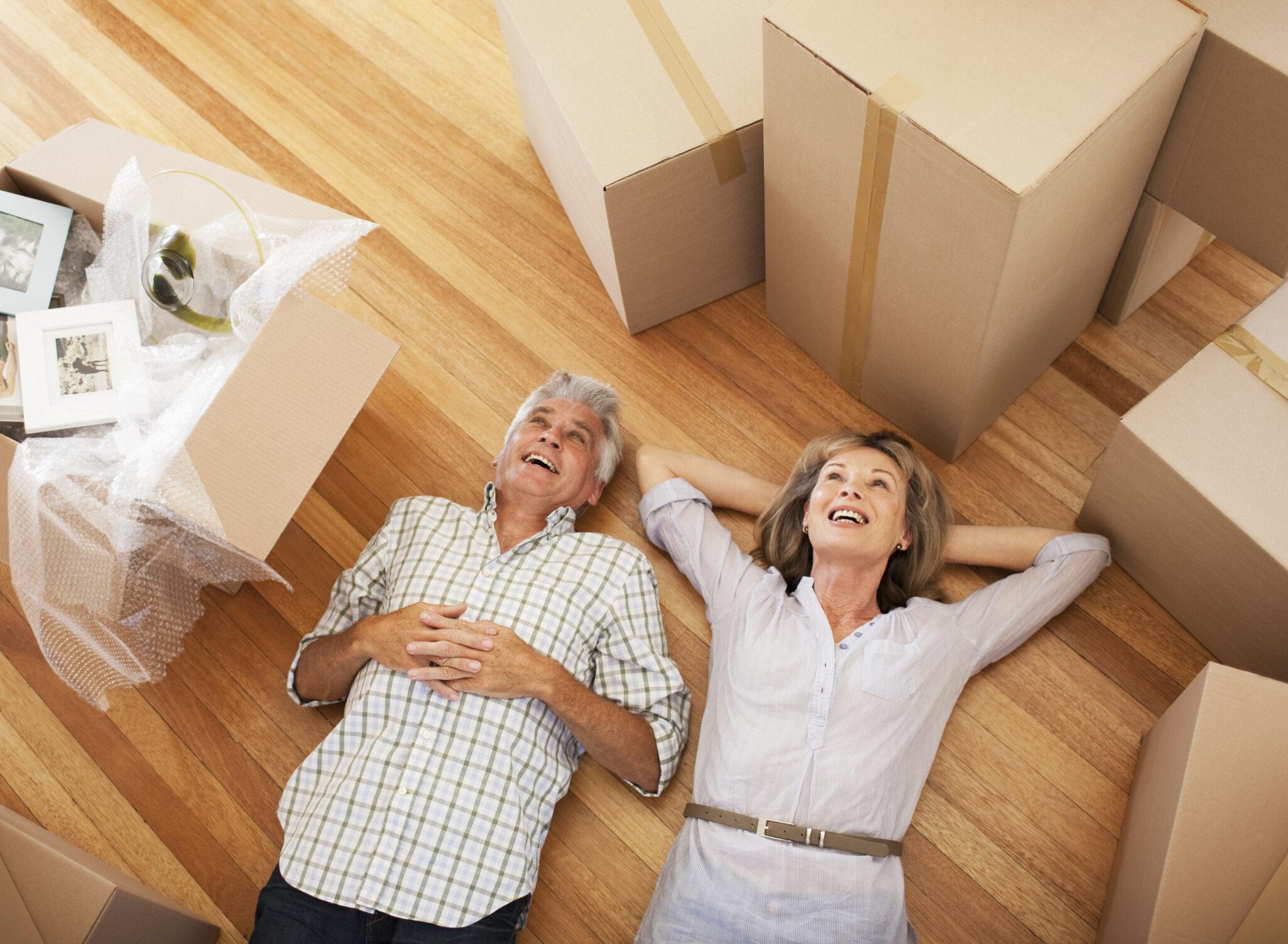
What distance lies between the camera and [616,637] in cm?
153

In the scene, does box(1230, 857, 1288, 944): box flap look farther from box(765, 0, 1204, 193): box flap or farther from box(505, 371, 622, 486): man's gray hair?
box(505, 371, 622, 486): man's gray hair

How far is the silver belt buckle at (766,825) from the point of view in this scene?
136cm

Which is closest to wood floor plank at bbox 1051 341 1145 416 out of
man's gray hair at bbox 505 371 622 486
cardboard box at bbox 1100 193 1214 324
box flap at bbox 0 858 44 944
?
cardboard box at bbox 1100 193 1214 324

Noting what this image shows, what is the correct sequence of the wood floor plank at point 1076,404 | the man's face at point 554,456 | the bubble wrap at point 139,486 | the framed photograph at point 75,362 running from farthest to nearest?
the wood floor plank at point 1076,404, the man's face at point 554,456, the framed photograph at point 75,362, the bubble wrap at point 139,486

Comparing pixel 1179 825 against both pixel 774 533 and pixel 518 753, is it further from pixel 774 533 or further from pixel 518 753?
pixel 518 753

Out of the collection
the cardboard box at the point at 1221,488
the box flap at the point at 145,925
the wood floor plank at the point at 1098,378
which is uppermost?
the wood floor plank at the point at 1098,378

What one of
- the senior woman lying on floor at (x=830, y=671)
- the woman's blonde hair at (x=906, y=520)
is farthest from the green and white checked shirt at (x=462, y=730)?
the woman's blonde hair at (x=906, y=520)

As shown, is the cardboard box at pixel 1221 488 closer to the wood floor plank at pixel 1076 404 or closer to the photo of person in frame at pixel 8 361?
the wood floor plank at pixel 1076 404

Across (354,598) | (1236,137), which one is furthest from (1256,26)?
(354,598)

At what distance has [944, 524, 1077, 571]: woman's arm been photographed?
1603 mm

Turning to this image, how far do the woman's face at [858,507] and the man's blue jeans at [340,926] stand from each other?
2.48ft

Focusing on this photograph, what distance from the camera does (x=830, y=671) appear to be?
1413 mm

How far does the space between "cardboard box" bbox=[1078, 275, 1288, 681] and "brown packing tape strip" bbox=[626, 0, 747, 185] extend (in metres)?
0.81

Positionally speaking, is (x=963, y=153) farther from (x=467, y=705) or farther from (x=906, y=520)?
(x=467, y=705)
